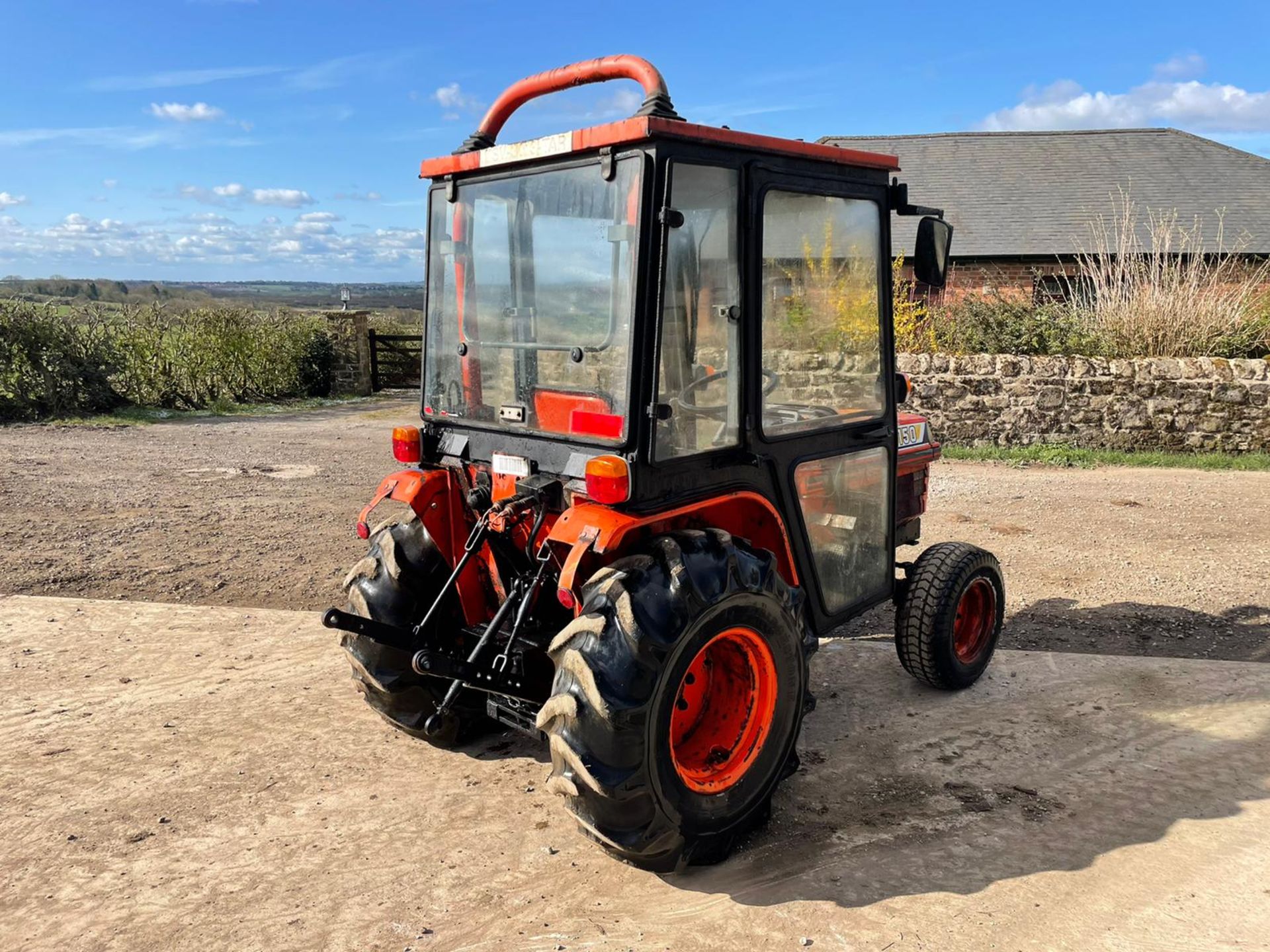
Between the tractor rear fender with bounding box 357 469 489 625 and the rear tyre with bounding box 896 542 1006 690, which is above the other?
the tractor rear fender with bounding box 357 469 489 625

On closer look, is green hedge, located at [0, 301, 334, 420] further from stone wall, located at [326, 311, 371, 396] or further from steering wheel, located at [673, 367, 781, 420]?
steering wheel, located at [673, 367, 781, 420]

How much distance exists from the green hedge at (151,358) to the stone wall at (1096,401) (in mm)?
11195

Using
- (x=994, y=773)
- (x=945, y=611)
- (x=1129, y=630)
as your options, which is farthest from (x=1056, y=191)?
(x=994, y=773)

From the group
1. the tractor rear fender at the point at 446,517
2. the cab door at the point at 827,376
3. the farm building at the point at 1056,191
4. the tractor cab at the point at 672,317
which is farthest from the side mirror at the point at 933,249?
the farm building at the point at 1056,191

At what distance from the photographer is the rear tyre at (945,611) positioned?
4125 millimetres

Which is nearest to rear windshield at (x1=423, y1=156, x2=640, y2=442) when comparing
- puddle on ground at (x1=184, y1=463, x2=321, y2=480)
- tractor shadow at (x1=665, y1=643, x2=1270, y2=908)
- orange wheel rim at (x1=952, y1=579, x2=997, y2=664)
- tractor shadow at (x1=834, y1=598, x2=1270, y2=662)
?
tractor shadow at (x1=665, y1=643, x2=1270, y2=908)

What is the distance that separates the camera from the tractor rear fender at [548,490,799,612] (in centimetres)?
284

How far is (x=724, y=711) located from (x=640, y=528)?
0.74 metres

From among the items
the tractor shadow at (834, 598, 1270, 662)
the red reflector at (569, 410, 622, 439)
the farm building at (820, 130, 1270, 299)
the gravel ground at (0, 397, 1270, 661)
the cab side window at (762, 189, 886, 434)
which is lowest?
the tractor shadow at (834, 598, 1270, 662)

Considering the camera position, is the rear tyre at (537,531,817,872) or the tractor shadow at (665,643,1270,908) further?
the tractor shadow at (665,643,1270,908)

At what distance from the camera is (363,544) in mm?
6914

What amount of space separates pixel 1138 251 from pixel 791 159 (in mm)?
10363

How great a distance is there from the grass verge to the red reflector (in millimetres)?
8093

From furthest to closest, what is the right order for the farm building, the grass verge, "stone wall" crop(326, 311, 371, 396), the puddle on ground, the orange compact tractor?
the farm building < "stone wall" crop(326, 311, 371, 396) < the grass verge < the puddle on ground < the orange compact tractor
